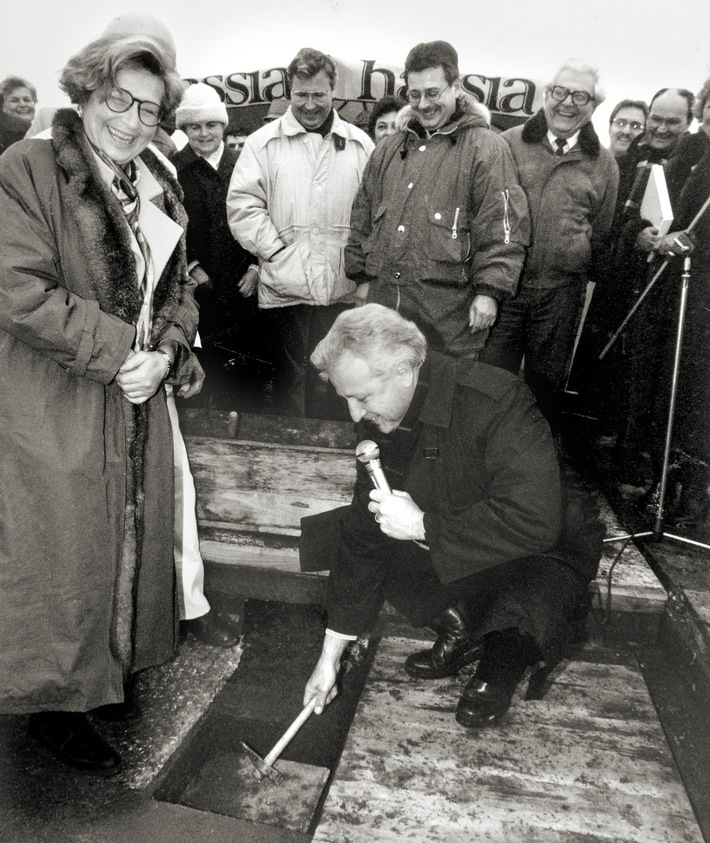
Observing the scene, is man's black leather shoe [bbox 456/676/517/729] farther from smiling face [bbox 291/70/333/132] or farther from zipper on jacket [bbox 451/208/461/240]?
smiling face [bbox 291/70/333/132]

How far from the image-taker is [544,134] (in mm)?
3283

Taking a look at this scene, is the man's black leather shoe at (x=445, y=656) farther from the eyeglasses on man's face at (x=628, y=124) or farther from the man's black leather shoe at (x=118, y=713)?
the eyeglasses on man's face at (x=628, y=124)

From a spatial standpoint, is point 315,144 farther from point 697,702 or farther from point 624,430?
point 697,702

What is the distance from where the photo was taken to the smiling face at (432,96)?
2.93 m

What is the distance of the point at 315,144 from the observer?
131 inches

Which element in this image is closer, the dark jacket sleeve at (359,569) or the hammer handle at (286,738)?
the hammer handle at (286,738)

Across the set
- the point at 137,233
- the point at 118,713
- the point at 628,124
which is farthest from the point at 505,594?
the point at 628,124

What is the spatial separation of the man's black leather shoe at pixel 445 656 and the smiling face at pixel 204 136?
9.06 ft

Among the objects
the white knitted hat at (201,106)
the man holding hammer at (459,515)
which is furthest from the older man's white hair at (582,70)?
the man holding hammer at (459,515)

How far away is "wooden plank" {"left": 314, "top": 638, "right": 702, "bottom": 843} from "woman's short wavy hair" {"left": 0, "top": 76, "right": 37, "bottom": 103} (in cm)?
219

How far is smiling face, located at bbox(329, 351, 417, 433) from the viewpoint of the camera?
1946 mm

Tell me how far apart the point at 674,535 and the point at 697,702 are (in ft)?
2.75

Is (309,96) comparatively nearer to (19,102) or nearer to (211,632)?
(19,102)

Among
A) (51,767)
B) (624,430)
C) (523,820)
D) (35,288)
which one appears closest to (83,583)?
(51,767)
